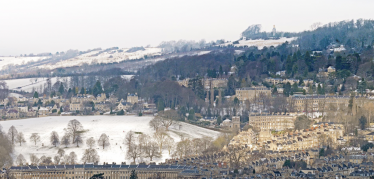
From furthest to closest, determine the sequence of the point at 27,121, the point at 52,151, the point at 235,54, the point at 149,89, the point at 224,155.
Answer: the point at 235,54 → the point at 149,89 → the point at 27,121 → the point at 52,151 → the point at 224,155

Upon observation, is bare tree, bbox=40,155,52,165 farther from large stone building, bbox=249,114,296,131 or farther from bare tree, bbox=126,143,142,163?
large stone building, bbox=249,114,296,131

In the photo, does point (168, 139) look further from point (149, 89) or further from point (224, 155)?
point (149, 89)

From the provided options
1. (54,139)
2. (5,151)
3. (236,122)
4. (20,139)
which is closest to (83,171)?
(5,151)

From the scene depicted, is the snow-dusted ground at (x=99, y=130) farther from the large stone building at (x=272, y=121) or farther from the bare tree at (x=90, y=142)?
the large stone building at (x=272, y=121)

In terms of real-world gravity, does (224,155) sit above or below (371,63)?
below

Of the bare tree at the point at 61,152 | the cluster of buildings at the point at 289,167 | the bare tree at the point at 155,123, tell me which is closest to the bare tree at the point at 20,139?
the bare tree at the point at 61,152

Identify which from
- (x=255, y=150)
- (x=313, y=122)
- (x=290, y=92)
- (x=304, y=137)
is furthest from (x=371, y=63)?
(x=255, y=150)
